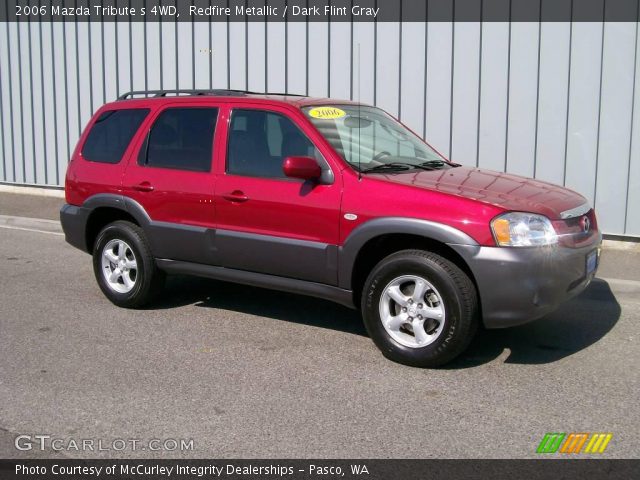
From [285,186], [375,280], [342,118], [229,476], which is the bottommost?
[229,476]

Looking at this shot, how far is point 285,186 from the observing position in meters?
5.67

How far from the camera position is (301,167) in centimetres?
538

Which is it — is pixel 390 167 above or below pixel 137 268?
above

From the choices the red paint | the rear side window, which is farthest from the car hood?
the rear side window

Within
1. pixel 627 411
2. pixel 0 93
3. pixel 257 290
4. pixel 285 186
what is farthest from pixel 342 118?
pixel 0 93

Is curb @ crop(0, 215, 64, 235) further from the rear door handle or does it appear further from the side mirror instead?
the side mirror

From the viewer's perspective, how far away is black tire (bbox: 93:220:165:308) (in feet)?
21.3

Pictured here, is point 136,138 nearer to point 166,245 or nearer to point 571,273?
point 166,245

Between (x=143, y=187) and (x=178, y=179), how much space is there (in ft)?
1.27

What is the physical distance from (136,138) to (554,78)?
517cm

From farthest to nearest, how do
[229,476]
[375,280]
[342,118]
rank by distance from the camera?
[342,118]
[375,280]
[229,476]

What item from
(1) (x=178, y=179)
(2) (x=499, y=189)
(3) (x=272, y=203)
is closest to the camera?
(2) (x=499, y=189)

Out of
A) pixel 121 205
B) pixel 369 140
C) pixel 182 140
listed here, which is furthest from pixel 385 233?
pixel 121 205

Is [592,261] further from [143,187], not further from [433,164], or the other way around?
[143,187]
